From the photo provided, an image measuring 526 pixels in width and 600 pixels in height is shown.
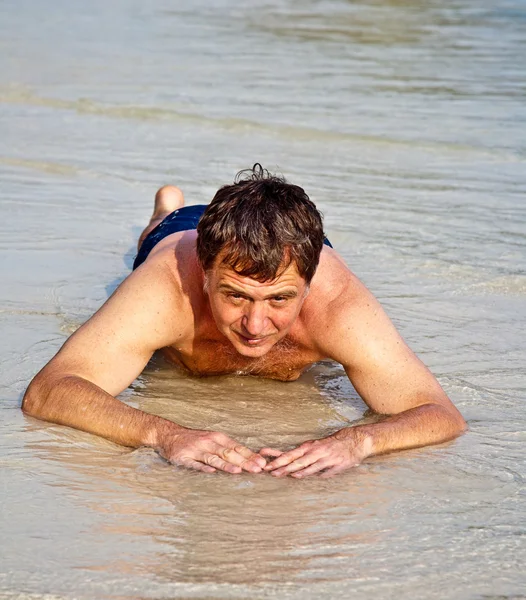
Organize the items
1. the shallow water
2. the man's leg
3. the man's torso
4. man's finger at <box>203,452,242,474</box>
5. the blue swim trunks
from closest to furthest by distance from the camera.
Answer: the shallow water < man's finger at <box>203,452,242,474</box> < the man's torso < the blue swim trunks < the man's leg

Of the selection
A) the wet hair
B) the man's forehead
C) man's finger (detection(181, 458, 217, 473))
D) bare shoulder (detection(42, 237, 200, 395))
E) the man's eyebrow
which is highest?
the wet hair

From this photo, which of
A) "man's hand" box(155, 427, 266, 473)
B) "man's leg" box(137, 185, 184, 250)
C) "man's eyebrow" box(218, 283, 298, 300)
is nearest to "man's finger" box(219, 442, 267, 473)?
"man's hand" box(155, 427, 266, 473)

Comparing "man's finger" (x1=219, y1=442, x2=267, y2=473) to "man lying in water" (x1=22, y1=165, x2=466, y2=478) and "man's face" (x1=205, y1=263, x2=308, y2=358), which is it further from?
"man's face" (x1=205, y1=263, x2=308, y2=358)

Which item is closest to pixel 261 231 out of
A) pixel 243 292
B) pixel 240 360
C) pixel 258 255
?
pixel 258 255

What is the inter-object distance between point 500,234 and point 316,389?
97.8 inches

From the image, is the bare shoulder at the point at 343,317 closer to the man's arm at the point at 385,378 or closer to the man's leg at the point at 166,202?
the man's arm at the point at 385,378

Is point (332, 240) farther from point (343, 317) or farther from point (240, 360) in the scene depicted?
point (343, 317)

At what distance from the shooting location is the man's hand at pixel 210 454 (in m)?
3.77

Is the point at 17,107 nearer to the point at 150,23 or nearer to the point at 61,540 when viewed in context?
the point at 150,23

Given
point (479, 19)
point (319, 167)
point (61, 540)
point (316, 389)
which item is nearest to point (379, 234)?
point (319, 167)

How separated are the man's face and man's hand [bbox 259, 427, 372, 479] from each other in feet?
1.39

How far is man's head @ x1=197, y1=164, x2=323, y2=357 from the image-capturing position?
12.7 ft

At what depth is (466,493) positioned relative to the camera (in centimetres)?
377

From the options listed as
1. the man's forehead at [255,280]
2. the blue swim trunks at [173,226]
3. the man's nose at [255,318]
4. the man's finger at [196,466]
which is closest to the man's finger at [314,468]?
the man's finger at [196,466]
